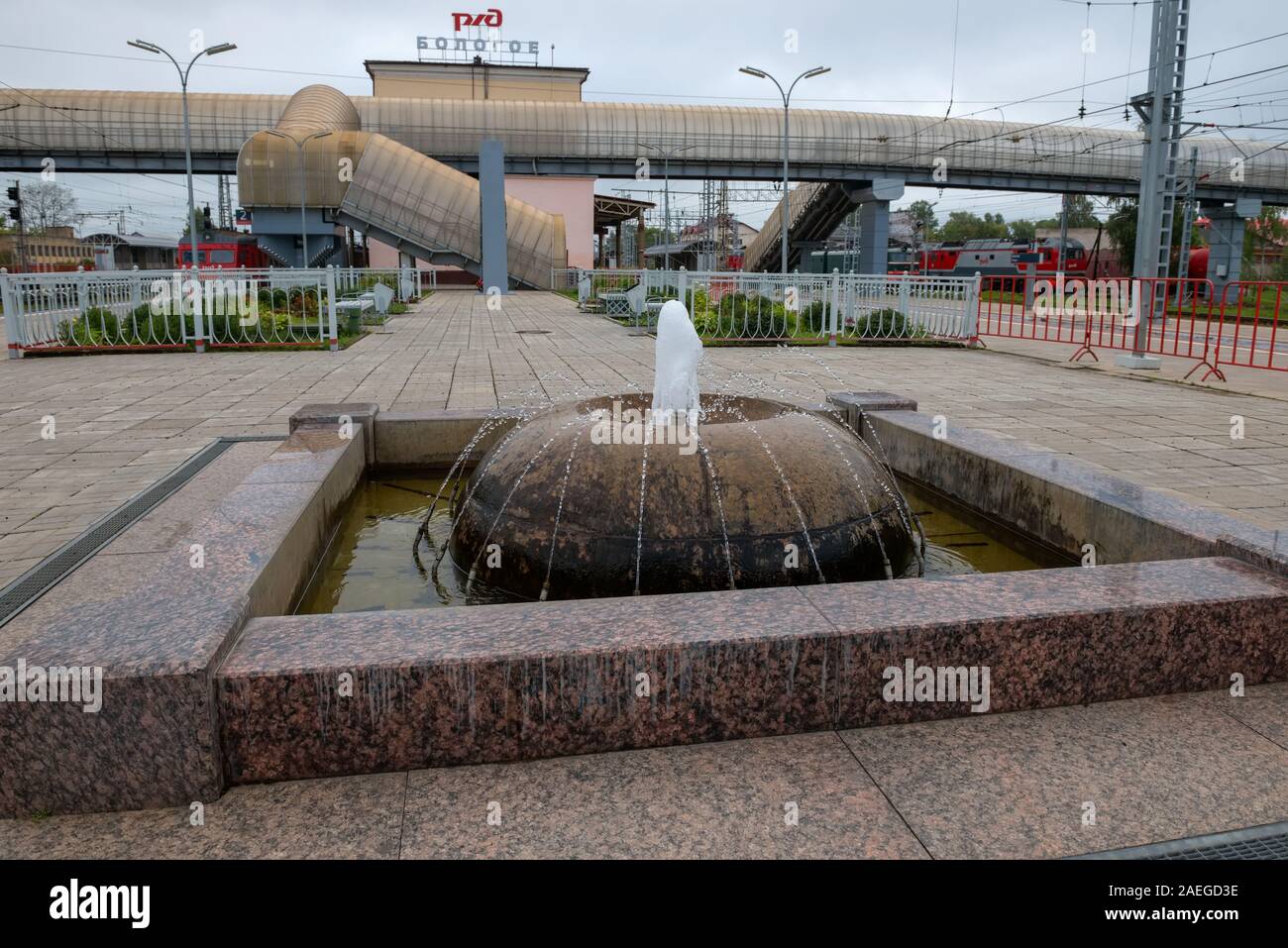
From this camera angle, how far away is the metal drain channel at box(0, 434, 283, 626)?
3.95 metres

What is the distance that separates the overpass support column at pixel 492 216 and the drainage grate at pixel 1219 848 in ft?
125

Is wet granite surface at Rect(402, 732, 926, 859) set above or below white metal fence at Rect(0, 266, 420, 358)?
below

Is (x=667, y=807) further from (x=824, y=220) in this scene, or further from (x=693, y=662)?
(x=824, y=220)

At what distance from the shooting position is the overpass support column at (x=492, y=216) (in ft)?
129

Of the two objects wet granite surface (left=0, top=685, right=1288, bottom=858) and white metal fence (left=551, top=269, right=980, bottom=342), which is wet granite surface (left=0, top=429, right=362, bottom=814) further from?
white metal fence (left=551, top=269, right=980, bottom=342)

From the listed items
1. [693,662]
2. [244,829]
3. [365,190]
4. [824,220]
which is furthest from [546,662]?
[824,220]

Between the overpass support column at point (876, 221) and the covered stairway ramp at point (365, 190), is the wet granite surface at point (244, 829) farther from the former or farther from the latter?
the overpass support column at point (876, 221)

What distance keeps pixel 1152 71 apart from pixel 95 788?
16.5m

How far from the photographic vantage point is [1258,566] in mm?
3492

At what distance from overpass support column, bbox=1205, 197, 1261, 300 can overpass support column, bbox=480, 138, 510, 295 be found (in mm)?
32624

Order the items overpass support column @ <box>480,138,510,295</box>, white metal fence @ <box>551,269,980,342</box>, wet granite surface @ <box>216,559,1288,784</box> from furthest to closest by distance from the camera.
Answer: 1. overpass support column @ <box>480,138,510,295</box>
2. white metal fence @ <box>551,269,980,342</box>
3. wet granite surface @ <box>216,559,1288,784</box>

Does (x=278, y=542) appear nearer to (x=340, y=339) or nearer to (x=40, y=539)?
(x=40, y=539)

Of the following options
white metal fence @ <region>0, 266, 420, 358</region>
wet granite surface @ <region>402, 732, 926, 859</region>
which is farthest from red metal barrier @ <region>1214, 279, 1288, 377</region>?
white metal fence @ <region>0, 266, 420, 358</region>

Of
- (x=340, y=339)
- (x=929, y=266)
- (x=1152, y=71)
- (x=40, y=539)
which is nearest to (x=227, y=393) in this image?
(x=40, y=539)
